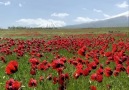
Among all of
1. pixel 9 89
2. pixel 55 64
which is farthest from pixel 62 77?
pixel 9 89

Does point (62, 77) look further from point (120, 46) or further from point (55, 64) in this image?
point (120, 46)

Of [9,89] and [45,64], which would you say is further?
[45,64]

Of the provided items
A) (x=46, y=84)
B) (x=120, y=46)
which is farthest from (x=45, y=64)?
(x=120, y=46)

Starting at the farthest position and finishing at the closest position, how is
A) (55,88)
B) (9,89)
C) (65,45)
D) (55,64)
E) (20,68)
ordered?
1. (65,45)
2. (20,68)
3. (55,88)
4. (55,64)
5. (9,89)

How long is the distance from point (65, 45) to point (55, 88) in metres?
8.11

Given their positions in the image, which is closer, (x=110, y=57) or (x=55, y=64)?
(x=55, y=64)

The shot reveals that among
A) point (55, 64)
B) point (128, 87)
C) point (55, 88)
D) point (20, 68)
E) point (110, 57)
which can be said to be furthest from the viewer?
point (20, 68)

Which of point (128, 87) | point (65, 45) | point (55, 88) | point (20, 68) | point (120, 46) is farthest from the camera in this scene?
point (65, 45)

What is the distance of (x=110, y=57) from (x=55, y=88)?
1737 mm

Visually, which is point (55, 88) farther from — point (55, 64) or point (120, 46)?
point (120, 46)

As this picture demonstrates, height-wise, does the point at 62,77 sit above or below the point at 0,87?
above

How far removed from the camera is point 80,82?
7891 mm

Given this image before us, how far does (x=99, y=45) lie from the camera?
16.0m

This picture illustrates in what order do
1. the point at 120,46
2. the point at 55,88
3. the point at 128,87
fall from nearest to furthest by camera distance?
1. the point at 55,88
2. the point at 128,87
3. the point at 120,46
